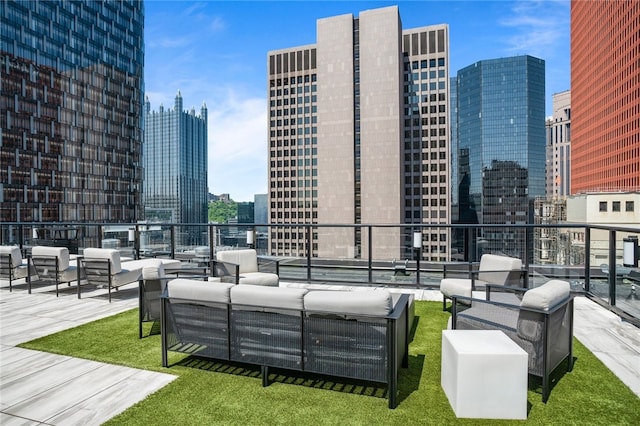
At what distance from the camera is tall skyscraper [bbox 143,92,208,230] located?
457 feet

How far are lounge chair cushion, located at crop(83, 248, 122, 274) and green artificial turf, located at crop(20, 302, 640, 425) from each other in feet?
7.97

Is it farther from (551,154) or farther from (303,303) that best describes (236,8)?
(551,154)

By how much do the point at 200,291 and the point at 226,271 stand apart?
2800mm

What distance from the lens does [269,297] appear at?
2982 mm

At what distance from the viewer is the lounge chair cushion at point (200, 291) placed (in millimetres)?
3141

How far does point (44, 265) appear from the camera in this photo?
21.5ft

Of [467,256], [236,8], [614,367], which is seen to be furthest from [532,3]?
[614,367]

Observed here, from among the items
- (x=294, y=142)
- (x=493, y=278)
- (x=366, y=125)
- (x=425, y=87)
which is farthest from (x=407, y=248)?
(x=294, y=142)

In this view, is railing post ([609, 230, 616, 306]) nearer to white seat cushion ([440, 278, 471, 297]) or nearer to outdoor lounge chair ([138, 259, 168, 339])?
white seat cushion ([440, 278, 471, 297])

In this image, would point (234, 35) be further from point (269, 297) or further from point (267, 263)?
point (269, 297)

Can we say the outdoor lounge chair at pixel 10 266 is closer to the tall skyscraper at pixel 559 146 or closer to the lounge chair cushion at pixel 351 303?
the lounge chair cushion at pixel 351 303

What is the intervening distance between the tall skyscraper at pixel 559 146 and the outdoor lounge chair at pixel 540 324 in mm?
153014

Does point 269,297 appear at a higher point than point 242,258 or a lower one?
higher

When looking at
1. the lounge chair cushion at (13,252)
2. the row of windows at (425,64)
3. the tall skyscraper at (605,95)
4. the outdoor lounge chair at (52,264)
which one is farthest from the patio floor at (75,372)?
the row of windows at (425,64)
